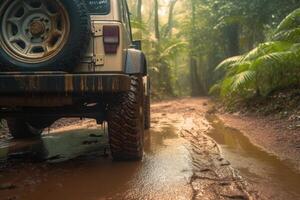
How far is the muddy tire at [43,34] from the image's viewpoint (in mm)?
4324

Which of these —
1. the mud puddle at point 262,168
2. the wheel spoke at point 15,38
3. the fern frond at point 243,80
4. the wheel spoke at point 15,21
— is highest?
the wheel spoke at point 15,21

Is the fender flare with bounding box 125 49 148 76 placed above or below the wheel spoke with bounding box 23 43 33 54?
below

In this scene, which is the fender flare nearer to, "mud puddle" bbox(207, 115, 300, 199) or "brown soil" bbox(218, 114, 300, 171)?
"mud puddle" bbox(207, 115, 300, 199)

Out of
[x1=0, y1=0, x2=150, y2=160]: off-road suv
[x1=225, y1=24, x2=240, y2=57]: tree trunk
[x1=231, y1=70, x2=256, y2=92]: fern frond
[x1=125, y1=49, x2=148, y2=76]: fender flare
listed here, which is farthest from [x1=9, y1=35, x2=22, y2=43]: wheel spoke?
[x1=225, y1=24, x2=240, y2=57]: tree trunk

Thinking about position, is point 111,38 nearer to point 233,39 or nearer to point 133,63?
point 133,63

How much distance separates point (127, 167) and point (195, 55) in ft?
73.0

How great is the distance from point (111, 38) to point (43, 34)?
0.74 metres

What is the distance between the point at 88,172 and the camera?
4.53 m

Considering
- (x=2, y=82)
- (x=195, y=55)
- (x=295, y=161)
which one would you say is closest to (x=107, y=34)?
(x=2, y=82)

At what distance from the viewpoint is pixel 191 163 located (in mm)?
4844

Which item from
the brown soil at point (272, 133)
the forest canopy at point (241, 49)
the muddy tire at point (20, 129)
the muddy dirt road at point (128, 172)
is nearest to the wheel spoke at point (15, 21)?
the muddy dirt road at point (128, 172)

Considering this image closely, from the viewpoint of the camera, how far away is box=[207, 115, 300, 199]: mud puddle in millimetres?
3652

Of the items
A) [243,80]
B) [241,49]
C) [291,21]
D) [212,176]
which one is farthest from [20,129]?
[241,49]

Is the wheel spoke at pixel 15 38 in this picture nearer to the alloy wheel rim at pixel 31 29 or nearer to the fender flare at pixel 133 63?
the alloy wheel rim at pixel 31 29
